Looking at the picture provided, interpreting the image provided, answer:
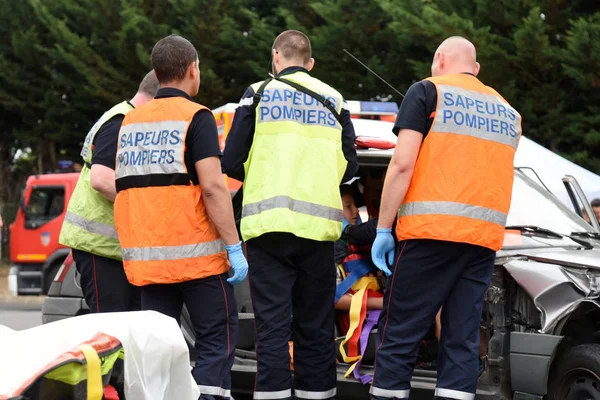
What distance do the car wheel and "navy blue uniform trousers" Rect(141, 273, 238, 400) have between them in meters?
1.53

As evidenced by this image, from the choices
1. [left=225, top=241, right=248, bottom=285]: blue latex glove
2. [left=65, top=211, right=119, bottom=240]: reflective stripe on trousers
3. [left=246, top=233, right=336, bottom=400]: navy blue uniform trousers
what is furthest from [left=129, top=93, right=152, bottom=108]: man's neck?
[left=225, top=241, right=248, bottom=285]: blue latex glove

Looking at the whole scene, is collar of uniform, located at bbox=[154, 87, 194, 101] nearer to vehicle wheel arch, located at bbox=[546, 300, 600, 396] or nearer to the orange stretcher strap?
the orange stretcher strap

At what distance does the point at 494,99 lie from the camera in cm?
491

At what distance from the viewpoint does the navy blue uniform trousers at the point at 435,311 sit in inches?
186

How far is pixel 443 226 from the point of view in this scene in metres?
4.68

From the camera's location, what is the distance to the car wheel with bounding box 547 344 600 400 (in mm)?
4910

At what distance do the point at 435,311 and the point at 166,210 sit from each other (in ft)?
4.16

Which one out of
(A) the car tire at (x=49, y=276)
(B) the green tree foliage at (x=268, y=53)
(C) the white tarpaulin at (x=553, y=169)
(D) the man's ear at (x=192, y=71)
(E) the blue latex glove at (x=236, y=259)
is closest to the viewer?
(E) the blue latex glove at (x=236, y=259)

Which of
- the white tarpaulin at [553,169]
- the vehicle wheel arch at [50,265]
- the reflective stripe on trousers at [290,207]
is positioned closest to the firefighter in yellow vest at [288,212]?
the reflective stripe on trousers at [290,207]

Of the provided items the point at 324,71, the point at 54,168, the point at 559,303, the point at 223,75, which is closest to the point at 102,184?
the point at 559,303

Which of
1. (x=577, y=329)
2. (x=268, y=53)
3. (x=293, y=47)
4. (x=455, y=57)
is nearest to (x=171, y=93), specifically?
(x=293, y=47)

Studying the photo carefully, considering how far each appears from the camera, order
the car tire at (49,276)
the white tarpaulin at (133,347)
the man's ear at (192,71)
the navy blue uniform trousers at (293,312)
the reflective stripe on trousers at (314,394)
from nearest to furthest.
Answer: the white tarpaulin at (133,347) < the man's ear at (192,71) < the navy blue uniform trousers at (293,312) < the reflective stripe on trousers at (314,394) < the car tire at (49,276)

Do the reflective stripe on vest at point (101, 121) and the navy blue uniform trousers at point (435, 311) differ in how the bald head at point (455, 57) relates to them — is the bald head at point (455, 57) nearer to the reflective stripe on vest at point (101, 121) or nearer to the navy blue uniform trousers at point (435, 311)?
the navy blue uniform trousers at point (435, 311)

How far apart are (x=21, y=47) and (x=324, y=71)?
6.92 metres
